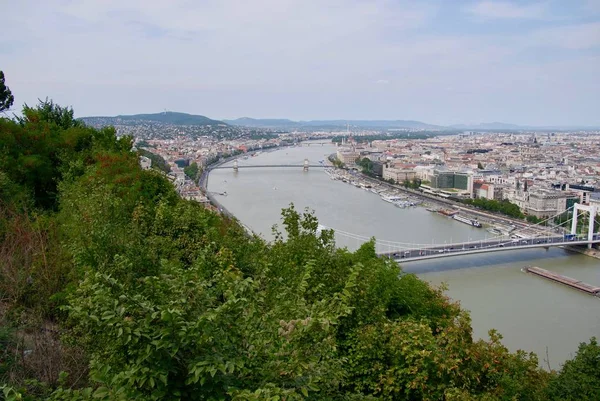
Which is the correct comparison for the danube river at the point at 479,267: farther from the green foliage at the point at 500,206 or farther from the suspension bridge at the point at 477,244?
the green foliage at the point at 500,206

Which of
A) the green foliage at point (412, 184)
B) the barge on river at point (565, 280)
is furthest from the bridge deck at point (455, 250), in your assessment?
the green foliage at point (412, 184)

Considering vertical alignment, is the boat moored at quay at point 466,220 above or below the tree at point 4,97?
below

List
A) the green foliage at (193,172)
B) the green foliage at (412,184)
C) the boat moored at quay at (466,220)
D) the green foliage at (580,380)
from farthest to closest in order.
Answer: the green foliage at (193,172)
the green foliage at (412,184)
the boat moored at quay at (466,220)
the green foliage at (580,380)

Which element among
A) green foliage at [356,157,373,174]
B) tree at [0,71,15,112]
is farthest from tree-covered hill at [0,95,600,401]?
green foliage at [356,157,373,174]

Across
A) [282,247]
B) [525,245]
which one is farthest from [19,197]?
[525,245]

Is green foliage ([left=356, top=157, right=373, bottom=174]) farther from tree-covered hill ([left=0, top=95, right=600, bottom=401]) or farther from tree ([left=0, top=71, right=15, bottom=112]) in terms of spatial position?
tree-covered hill ([left=0, top=95, right=600, bottom=401])

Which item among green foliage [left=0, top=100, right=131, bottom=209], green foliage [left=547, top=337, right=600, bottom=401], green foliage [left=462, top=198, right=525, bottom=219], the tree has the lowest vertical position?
green foliage [left=462, top=198, right=525, bottom=219]
